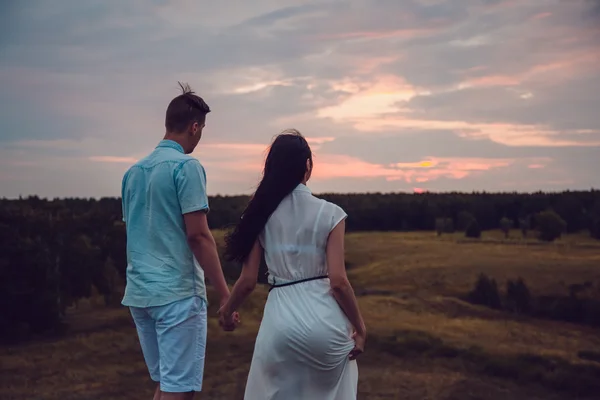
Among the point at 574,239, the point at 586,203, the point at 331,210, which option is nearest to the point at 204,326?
the point at 331,210

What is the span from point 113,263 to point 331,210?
13091mm

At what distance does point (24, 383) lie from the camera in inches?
492

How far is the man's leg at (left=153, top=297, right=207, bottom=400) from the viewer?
14.1ft

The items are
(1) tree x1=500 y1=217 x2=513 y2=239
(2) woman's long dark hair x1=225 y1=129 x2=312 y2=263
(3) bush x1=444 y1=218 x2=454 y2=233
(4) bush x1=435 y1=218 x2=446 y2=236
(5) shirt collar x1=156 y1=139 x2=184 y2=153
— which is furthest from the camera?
(4) bush x1=435 y1=218 x2=446 y2=236

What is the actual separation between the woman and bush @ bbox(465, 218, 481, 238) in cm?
1616

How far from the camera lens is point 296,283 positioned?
4090 millimetres

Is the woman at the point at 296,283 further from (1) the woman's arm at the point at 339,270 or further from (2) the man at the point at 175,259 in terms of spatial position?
(2) the man at the point at 175,259

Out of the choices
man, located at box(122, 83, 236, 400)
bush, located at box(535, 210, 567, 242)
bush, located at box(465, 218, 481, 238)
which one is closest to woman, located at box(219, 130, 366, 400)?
man, located at box(122, 83, 236, 400)

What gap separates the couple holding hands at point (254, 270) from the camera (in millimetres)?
4039

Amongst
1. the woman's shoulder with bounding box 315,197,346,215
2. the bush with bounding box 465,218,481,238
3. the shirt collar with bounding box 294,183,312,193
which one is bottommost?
the bush with bounding box 465,218,481,238

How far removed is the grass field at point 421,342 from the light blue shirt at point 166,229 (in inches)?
307

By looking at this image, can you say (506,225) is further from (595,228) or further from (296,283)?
(296,283)

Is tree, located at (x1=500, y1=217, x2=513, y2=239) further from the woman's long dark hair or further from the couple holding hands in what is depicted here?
the woman's long dark hair

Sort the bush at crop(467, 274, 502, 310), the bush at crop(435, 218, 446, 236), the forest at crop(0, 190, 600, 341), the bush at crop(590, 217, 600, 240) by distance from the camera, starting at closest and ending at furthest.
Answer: the forest at crop(0, 190, 600, 341)
the bush at crop(467, 274, 502, 310)
the bush at crop(590, 217, 600, 240)
the bush at crop(435, 218, 446, 236)
